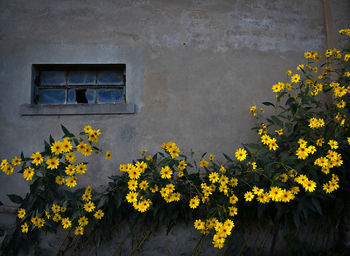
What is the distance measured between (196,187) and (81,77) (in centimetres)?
180

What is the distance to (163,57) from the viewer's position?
3363 millimetres

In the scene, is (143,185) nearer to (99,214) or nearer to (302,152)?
(99,214)

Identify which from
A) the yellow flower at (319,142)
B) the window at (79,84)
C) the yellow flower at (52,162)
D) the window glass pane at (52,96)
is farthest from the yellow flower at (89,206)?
the yellow flower at (319,142)

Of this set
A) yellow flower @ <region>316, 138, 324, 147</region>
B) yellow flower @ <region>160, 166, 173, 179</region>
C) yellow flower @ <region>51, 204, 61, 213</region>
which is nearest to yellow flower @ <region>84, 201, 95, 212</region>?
yellow flower @ <region>51, 204, 61, 213</region>

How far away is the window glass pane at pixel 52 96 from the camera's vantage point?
3418 mm

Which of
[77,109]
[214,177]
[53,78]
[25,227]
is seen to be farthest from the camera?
[53,78]

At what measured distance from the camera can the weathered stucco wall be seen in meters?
3.21

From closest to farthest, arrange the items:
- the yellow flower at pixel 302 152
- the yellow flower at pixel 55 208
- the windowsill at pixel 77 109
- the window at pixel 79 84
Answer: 1. the yellow flower at pixel 302 152
2. the yellow flower at pixel 55 208
3. the windowsill at pixel 77 109
4. the window at pixel 79 84

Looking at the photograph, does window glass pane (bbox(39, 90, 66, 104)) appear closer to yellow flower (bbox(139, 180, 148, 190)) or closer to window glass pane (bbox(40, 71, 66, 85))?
window glass pane (bbox(40, 71, 66, 85))

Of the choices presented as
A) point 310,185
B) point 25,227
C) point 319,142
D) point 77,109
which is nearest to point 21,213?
point 25,227

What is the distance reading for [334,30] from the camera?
11.2ft

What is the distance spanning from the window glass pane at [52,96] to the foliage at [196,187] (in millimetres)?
826

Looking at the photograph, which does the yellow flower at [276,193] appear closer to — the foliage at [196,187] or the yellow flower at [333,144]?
the foliage at [196,187]

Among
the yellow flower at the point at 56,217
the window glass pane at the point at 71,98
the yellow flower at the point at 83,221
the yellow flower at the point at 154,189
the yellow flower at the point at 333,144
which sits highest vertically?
the window glass pane at the point at 71,98
